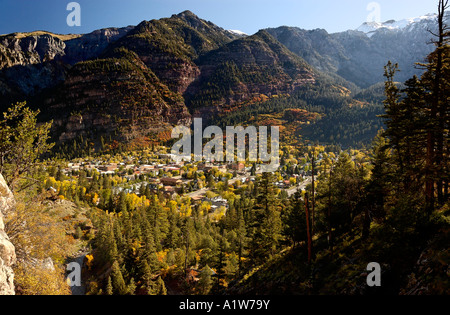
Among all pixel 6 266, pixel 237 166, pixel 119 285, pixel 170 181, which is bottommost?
pixel 119 285

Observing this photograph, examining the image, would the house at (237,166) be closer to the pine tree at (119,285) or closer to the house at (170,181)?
the house at (170,181)

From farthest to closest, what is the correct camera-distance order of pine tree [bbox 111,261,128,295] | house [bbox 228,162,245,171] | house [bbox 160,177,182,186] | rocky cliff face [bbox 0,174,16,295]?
1. house [bbox 228,162,245,171]
2. house [bbox 160,177,182,186]
3. pine tree [bbox 111,261,128,295]
4. rocky cliff face [bbox 0,174,16,295]

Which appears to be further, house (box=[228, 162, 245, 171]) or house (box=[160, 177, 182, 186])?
house (box=[228, 162, 245, 171])

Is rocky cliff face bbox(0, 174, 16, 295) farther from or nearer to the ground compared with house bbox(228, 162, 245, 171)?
farther from the ground

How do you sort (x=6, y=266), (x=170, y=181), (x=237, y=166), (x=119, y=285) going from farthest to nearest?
(x=237, y=166), (x=170, y=181), (x=119, y=285), (x=6, y=266)

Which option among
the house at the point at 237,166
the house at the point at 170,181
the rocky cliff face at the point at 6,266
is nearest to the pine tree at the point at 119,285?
the rocky cliff face at the point at 6,266

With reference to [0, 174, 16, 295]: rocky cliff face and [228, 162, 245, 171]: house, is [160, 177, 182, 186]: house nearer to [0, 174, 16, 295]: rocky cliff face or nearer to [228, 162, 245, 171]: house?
[228, 162, 245, 171]: house

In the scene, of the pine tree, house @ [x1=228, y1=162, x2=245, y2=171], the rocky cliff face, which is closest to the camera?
the rocky cliff face

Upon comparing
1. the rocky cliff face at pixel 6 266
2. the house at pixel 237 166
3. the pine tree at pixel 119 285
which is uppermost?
the rocky cliff face at pixel 6 266

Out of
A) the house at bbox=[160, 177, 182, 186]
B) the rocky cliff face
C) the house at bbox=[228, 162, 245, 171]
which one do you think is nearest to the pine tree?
the rocky cliff face

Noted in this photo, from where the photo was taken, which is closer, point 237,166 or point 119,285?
point 119,285

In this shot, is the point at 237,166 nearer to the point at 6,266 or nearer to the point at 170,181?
the point at 170,181

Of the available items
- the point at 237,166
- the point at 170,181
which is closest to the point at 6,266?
the point at 170,181
